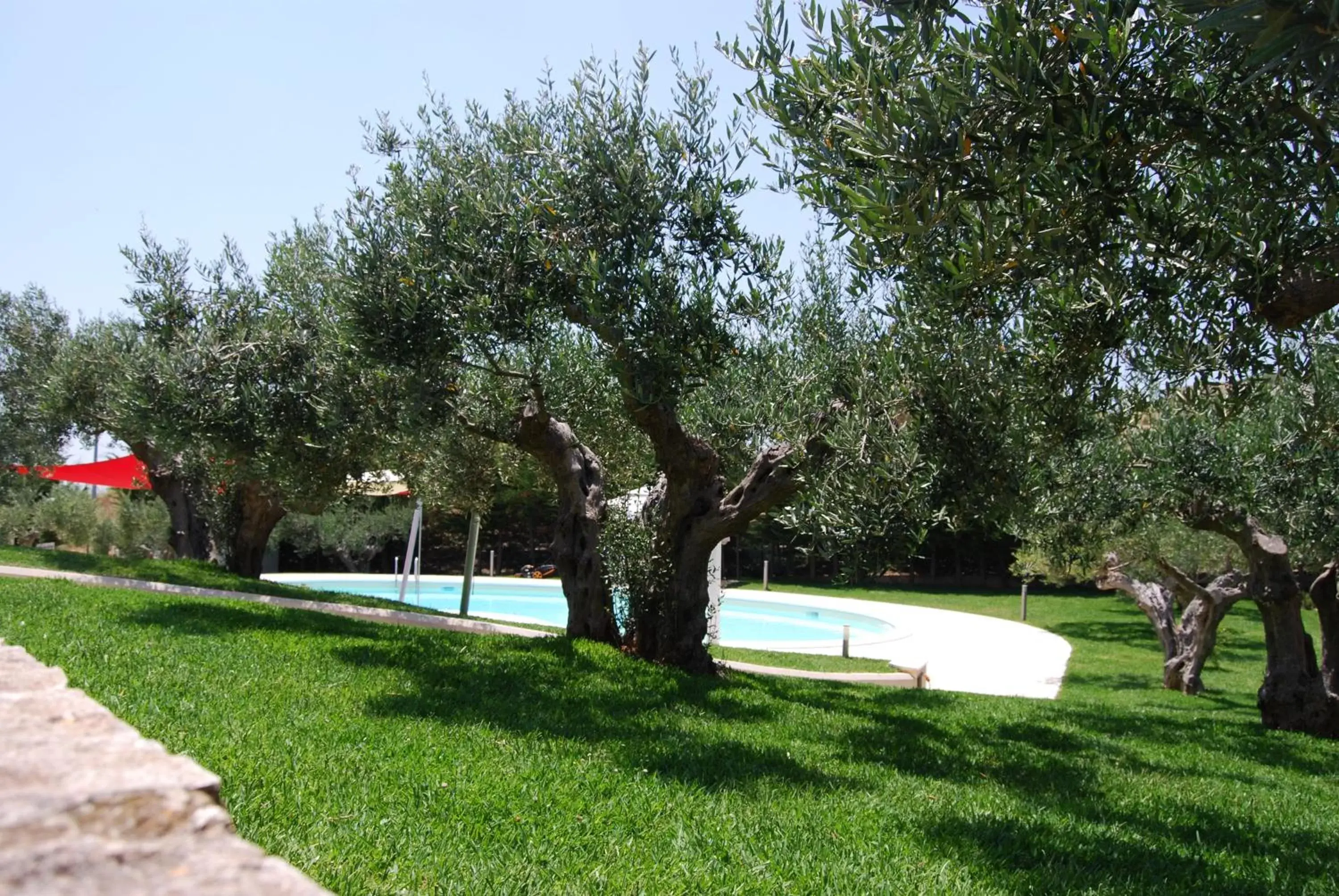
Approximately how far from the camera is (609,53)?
9.22m

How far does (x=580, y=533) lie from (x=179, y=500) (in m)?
12.9

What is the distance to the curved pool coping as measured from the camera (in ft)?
60.1

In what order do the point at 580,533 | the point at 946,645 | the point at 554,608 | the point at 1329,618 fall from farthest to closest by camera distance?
the point at 554,608, the point at 946,645, the point at 1329,618, the point at 580,533

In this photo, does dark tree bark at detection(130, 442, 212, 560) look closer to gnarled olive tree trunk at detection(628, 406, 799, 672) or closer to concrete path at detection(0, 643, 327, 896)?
gnarled olive tree trunk at detection(628, 406, 799, 672)

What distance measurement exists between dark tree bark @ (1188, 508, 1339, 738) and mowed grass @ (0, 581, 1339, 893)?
1673mm

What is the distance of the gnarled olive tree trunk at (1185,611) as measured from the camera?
16.9 metres

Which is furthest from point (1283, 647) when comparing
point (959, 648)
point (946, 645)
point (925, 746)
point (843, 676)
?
point (946, 645)

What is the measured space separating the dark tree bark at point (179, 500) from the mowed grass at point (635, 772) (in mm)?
7869

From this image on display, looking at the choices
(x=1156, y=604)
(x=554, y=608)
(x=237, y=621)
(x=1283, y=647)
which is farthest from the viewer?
(x=554, y=608)

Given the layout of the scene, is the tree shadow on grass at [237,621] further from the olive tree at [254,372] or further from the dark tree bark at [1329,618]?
the dark tree bark at [1329,618]

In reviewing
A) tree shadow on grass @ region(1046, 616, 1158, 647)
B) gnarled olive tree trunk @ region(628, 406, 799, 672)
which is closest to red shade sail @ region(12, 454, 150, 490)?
gnarled olive tree trunk @ region(628, 406, 799, 672)

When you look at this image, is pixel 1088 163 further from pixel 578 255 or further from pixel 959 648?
pixel 959 648

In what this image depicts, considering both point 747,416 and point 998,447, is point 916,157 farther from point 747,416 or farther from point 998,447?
point 747,416

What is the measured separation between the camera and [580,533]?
1160 centimetres
